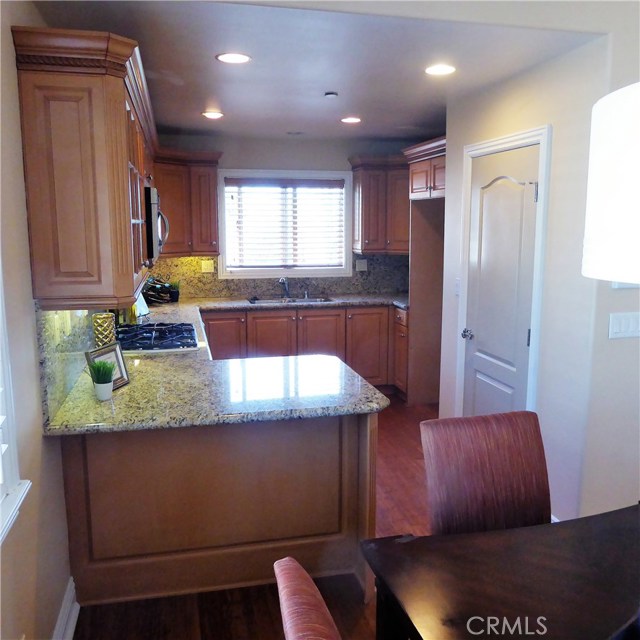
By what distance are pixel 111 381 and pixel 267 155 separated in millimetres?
3727

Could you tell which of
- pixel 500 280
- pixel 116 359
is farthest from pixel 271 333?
pixel 116 359

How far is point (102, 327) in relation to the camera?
2.86m

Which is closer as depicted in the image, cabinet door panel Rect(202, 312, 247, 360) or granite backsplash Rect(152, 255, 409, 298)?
cabinet door panel Rect(202, 312, 247, 360)

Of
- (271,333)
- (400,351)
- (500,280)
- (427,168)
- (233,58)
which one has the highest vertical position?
(233,58)

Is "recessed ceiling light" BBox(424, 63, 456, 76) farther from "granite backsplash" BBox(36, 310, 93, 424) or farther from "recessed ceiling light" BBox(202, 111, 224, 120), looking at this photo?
"granite backsplash" BBox(36, 310, 93, 424)

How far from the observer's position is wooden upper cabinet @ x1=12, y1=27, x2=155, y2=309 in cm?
186

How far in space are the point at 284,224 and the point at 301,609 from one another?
196 inches

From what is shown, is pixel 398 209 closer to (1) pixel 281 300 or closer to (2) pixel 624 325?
(1) pixel 281 300

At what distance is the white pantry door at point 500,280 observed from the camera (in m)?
3.08

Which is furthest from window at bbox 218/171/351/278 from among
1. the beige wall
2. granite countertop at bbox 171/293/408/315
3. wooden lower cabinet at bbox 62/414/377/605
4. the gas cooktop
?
the beige wall

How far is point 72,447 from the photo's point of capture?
2.27m

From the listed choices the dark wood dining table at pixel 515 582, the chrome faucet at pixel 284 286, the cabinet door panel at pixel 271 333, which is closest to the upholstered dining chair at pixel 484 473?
the dark wood dining table at pixel 515 582

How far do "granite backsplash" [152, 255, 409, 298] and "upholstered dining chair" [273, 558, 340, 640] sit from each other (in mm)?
4705

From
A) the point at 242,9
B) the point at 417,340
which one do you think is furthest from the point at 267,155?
the point at 242,9
